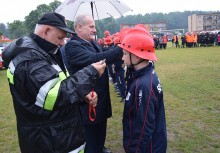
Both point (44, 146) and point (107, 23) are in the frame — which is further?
point (107, 23)

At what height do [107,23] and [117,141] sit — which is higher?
[107,23]

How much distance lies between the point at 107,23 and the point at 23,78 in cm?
10158

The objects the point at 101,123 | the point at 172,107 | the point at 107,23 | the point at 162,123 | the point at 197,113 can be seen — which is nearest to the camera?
the point at 162,123

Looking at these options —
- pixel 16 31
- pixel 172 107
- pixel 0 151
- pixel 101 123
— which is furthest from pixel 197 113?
pixel 16 31

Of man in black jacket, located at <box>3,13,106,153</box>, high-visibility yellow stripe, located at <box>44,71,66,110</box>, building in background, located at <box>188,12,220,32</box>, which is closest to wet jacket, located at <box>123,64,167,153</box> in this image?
man in black jacket, located at <box>3,13,106,153</box>

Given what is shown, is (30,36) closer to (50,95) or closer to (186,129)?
(50,95)

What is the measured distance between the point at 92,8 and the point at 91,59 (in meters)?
1.61

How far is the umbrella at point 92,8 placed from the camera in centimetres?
425

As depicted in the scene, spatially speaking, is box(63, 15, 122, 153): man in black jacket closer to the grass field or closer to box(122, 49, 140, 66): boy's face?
box(122, 49, 140, 66): boy's face

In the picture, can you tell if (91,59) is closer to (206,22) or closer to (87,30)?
(87,30)

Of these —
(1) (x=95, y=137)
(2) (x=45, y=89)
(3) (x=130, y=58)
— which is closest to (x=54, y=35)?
(2) (x=45, y=89)

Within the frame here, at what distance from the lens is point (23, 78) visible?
195 cm

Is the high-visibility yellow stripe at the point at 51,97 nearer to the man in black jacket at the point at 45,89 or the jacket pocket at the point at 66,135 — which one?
the man in black jacket at the point at 45,89

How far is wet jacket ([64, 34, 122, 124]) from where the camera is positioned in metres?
2.97
